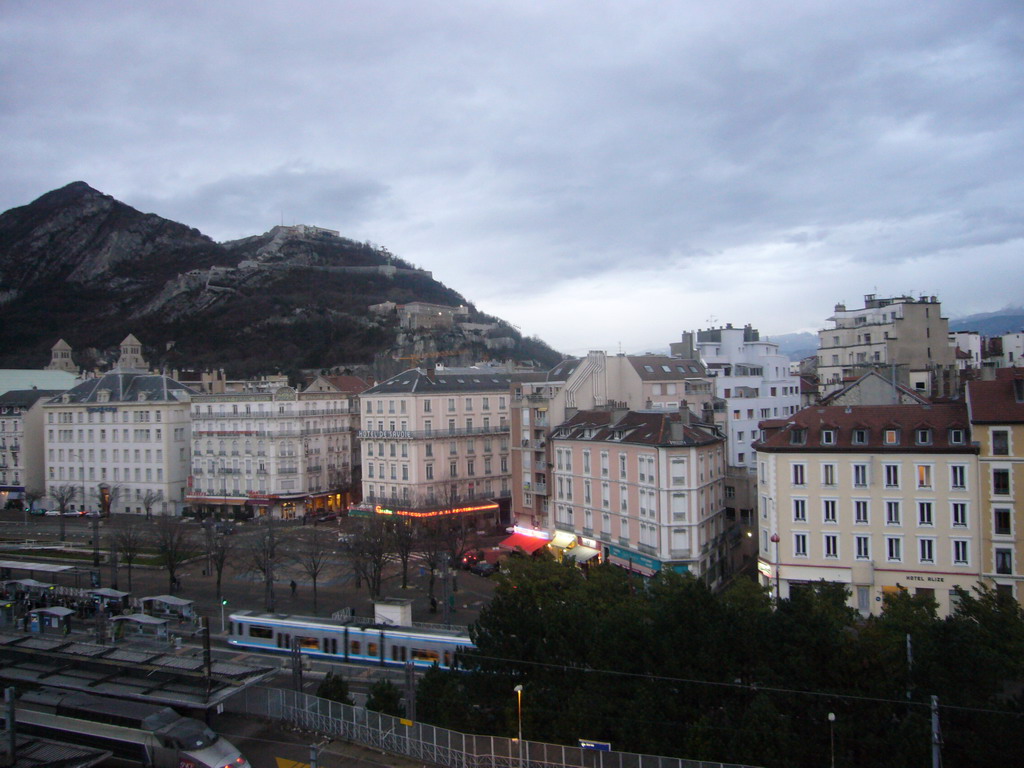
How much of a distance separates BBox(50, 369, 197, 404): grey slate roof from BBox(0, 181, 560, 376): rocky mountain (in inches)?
1732

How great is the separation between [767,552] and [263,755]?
20.2 metres

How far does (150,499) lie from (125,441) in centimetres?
637

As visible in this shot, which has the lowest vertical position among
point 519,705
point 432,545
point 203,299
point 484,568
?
point 484,568

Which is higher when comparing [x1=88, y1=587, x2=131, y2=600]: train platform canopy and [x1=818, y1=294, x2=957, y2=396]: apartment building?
[x1=818, y1=294, x2=957, y2=396]: apartment building

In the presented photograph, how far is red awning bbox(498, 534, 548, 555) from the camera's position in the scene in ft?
133

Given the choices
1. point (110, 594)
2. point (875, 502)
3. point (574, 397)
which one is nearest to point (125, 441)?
point (110, 594)

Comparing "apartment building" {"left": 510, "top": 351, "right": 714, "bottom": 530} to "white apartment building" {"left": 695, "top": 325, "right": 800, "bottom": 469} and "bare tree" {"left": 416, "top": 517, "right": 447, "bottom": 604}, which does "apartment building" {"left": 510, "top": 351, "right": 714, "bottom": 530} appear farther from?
"bare tree" {"left": 416, "top": 517, "right": 447, "bottom": 604}

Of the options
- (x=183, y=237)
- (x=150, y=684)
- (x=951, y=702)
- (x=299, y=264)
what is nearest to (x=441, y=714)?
(x=150, y=684)

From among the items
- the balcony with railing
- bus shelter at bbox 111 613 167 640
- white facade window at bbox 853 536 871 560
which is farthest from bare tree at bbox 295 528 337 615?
white facade window at bbox 853 536 871 560

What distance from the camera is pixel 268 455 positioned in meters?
55.4

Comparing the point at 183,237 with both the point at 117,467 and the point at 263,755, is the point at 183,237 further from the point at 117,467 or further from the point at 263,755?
the point at 263,755

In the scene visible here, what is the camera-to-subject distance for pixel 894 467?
27656 mm

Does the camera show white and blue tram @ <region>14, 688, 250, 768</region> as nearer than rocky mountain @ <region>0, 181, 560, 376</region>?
Yes

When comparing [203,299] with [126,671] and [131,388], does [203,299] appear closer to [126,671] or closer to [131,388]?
[131,388]
